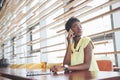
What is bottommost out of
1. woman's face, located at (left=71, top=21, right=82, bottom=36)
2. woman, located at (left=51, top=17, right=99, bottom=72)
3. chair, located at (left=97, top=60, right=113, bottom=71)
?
chair, located at (left=97, top=60, right=113, bottom=71)

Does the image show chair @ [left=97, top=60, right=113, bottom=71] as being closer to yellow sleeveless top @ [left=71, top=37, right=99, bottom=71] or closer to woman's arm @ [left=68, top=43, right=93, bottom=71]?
yellow sleeveless top @ [left=71, top=37, right=99, bottom=71]

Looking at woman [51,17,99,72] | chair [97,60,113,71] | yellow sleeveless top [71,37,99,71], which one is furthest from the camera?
chair [97,60,113,71]

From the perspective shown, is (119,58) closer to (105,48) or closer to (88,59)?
(105,48)

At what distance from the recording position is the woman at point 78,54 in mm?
1838

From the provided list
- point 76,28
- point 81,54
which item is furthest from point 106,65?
point 76,28

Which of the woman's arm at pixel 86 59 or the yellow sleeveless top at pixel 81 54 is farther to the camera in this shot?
the yellow sleeveless top at pixel 81 54

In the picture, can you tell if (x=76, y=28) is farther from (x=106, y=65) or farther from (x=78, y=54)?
(x=106, y=65)

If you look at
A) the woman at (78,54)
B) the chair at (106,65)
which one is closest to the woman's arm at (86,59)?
the woman at (78,54)

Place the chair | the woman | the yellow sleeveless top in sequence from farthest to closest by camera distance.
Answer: the chair < the yellow sleeveless top < the woman

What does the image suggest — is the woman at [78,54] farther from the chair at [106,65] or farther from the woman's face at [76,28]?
the chair at [106,65]

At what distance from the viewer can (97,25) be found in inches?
125

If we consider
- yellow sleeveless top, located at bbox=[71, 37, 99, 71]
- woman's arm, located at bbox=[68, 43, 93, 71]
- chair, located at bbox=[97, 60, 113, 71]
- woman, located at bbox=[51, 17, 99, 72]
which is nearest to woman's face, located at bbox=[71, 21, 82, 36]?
woman, located at bbox=[51, 17, 99, 72]

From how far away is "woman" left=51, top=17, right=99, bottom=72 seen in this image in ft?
6.03

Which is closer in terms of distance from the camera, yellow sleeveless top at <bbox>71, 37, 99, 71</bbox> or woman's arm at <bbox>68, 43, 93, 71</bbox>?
woman's arm at <bbox>68, 43, 93, 71</bbox>
